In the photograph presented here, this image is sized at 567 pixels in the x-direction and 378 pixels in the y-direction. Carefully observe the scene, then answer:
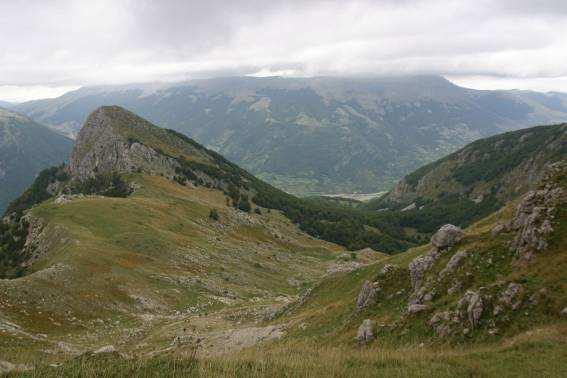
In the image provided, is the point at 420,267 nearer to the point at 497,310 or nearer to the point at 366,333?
the point at 366,333

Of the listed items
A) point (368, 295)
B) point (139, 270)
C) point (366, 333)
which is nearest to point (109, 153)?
point (139, 270)

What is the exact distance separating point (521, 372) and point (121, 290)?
55.1 meters

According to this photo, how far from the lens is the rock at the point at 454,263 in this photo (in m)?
27.1

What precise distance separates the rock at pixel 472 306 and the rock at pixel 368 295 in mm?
9237

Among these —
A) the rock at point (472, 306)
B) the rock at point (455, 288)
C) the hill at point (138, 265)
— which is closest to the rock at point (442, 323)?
the rock at point (472, 306)

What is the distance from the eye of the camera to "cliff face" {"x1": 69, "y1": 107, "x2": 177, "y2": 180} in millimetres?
160375

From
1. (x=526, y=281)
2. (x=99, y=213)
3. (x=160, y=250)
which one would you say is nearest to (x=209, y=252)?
(x=160, y=250)

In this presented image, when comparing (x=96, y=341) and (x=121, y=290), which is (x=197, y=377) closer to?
(x=96, y=341)

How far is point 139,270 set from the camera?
67938 millimetres

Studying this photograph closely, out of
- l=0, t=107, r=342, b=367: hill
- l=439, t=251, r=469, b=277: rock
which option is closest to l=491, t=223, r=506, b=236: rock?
→ l=439, t=251, r=469, b=277: rock

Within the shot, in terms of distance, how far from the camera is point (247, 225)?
5103 inches

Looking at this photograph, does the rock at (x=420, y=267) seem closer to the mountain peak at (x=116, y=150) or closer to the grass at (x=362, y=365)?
the grass at (x=362, y=365)

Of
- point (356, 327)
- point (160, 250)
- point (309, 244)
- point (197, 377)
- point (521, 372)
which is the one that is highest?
point (197, 377)

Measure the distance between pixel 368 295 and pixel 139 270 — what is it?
46721 millimetres
